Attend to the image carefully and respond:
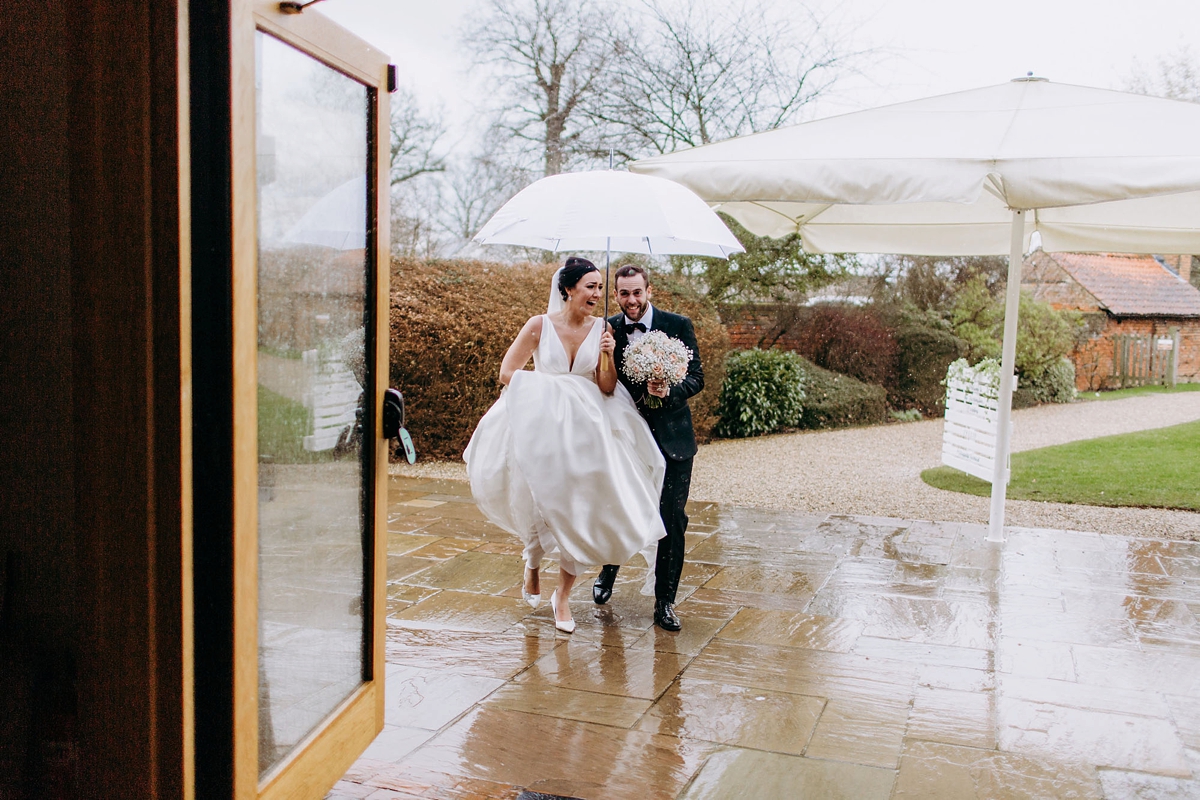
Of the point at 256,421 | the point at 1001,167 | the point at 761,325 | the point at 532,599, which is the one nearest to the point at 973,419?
the point at 1001,167

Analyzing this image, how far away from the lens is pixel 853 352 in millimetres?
14047

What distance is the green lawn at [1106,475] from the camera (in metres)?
8.33

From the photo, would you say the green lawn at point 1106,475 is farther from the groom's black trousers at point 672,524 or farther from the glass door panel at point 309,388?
the glass door panel at point 309,388

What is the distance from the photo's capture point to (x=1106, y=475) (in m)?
9.45

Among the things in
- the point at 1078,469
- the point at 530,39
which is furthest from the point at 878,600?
the point at 530,39

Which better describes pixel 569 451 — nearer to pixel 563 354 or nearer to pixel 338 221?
pixel 563 354

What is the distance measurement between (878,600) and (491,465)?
2.14 metres

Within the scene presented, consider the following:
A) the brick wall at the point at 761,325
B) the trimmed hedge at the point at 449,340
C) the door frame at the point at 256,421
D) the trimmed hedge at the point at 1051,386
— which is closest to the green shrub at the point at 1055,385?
the trimmed hedge at the point at 1051,386

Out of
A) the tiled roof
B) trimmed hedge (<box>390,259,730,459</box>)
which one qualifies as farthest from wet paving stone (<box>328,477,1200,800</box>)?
the tiled roof

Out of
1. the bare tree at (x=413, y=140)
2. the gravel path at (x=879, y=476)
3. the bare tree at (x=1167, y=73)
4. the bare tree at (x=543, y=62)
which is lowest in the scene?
the gravel path at (x=879, y=476)

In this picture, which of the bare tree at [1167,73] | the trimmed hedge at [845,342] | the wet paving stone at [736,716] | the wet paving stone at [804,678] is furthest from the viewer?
the bare tree at [1167,73]

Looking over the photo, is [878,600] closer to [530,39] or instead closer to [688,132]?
[688,132]

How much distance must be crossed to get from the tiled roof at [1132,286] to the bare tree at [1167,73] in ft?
12.0

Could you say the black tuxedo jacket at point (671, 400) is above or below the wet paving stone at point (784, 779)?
above
